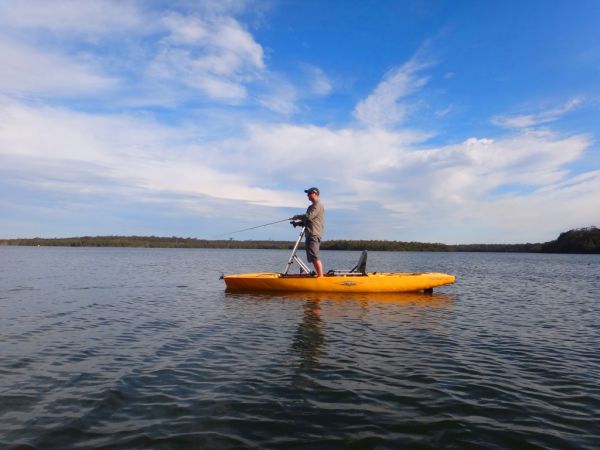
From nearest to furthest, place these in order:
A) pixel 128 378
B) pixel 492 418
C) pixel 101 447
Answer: pixel 101 447
pixel 492 418
pixel 128 378

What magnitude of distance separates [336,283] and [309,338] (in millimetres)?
7586

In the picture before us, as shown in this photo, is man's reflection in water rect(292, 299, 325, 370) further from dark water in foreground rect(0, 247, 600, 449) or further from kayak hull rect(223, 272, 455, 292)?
kayak hull rect(223, 272, 455, 292)

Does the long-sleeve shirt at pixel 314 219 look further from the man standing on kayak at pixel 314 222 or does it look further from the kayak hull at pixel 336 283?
the kayak hull at pixel 336 283

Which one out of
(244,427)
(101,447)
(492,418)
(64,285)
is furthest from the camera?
(64,285)

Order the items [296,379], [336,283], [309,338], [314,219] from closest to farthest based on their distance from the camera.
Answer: [296,379] → [309,338] → [314,219] → [336,283]

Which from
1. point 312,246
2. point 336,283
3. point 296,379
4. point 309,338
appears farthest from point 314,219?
point 296,379

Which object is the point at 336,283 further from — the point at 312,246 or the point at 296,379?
the point at 296,379

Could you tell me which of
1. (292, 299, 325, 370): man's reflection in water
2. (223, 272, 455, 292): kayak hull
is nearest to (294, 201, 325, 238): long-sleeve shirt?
(223, 272, 455, 292): kayak hull

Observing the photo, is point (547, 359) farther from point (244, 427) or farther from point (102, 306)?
point (102, 306)

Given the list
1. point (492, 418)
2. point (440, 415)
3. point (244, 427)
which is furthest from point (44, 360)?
point (492, 418)

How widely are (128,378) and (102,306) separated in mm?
8998

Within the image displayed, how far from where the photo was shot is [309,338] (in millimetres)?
10117

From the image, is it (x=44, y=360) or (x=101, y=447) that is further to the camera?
(x=44, y=360)

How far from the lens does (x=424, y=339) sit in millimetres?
10281
